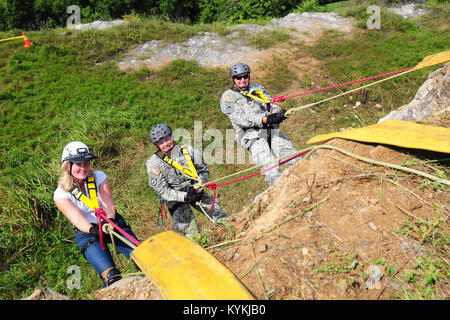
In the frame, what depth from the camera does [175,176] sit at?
460 centimetres

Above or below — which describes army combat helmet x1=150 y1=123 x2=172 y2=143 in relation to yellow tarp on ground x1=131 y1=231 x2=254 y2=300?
above

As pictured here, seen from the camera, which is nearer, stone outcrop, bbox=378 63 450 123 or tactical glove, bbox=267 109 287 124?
stone outcrop, bbox=378 63 450 123

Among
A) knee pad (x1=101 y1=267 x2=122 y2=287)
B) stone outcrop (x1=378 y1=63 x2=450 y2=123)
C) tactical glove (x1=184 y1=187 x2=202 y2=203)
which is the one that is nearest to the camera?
knee pad (x1=101 y1=267 x2=122 y2=287)

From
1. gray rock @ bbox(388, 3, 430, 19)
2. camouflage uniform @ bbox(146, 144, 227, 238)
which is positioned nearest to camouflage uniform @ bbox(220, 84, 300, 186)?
camouflage uniform @ bbox(146, 144, 227, 238)

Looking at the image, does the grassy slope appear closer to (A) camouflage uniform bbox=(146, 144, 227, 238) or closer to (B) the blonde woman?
(A) camouflage uniform bbox=(146, 144, 227, 238)

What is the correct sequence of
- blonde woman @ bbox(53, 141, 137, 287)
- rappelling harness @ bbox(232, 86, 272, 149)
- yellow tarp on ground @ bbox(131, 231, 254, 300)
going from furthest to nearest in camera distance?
rappelling harness @ bbox(232, 86, 272, 149), blonde woman @ bbox(53, 141, 137, 287), yellow tarp on ground @ bbox(131, 231, 254, 300)

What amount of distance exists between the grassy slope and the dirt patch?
316 centimetres

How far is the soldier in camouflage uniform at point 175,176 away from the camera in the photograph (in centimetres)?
444

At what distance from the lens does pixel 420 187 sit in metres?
2.86

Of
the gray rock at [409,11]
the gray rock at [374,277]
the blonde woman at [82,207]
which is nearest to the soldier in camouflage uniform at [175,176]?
the blonde woman at [82,207]

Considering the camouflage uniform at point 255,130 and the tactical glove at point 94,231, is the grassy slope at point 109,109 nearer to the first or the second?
the camouflage uniform at point 255,130

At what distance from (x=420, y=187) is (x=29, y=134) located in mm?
9365

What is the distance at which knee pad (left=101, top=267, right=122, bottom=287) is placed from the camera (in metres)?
3.50

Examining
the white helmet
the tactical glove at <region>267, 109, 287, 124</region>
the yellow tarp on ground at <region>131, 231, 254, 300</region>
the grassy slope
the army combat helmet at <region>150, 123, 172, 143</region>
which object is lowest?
the grassy slope
